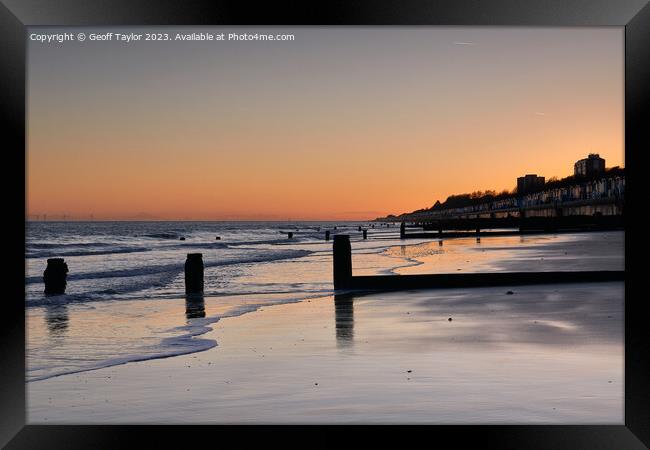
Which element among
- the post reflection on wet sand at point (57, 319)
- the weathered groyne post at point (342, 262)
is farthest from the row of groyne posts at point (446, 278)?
the post reflection on wet sand at point (57, 319)

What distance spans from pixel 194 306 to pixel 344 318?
14.3 feet

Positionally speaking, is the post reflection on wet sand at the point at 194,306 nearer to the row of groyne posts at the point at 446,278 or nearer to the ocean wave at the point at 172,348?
the ocean wave at the point at 172,348

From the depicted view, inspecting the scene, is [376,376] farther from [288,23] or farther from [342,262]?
[342,262]

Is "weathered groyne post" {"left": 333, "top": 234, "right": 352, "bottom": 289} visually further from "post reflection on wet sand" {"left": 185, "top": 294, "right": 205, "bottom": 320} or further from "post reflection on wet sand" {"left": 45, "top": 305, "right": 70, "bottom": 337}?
"post reflection on wet sand" {"left": 45, "top": 305, "right": 70, "bottom": 337}

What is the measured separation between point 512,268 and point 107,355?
55.7 ft

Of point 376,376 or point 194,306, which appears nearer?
point 376,376

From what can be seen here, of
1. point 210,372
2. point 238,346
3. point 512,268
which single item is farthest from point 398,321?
point 512,268

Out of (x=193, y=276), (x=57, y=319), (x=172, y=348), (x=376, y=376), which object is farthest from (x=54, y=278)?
(x=376, y=376)

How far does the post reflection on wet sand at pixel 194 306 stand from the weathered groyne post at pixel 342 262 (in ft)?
10.4

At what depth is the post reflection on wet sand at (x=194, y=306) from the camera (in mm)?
13627

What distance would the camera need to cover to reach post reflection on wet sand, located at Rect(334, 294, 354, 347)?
9.93m

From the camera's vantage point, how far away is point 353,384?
7.15 metres

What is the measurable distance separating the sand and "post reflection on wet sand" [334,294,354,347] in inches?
1.3

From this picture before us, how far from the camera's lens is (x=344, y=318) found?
12.1 metres
